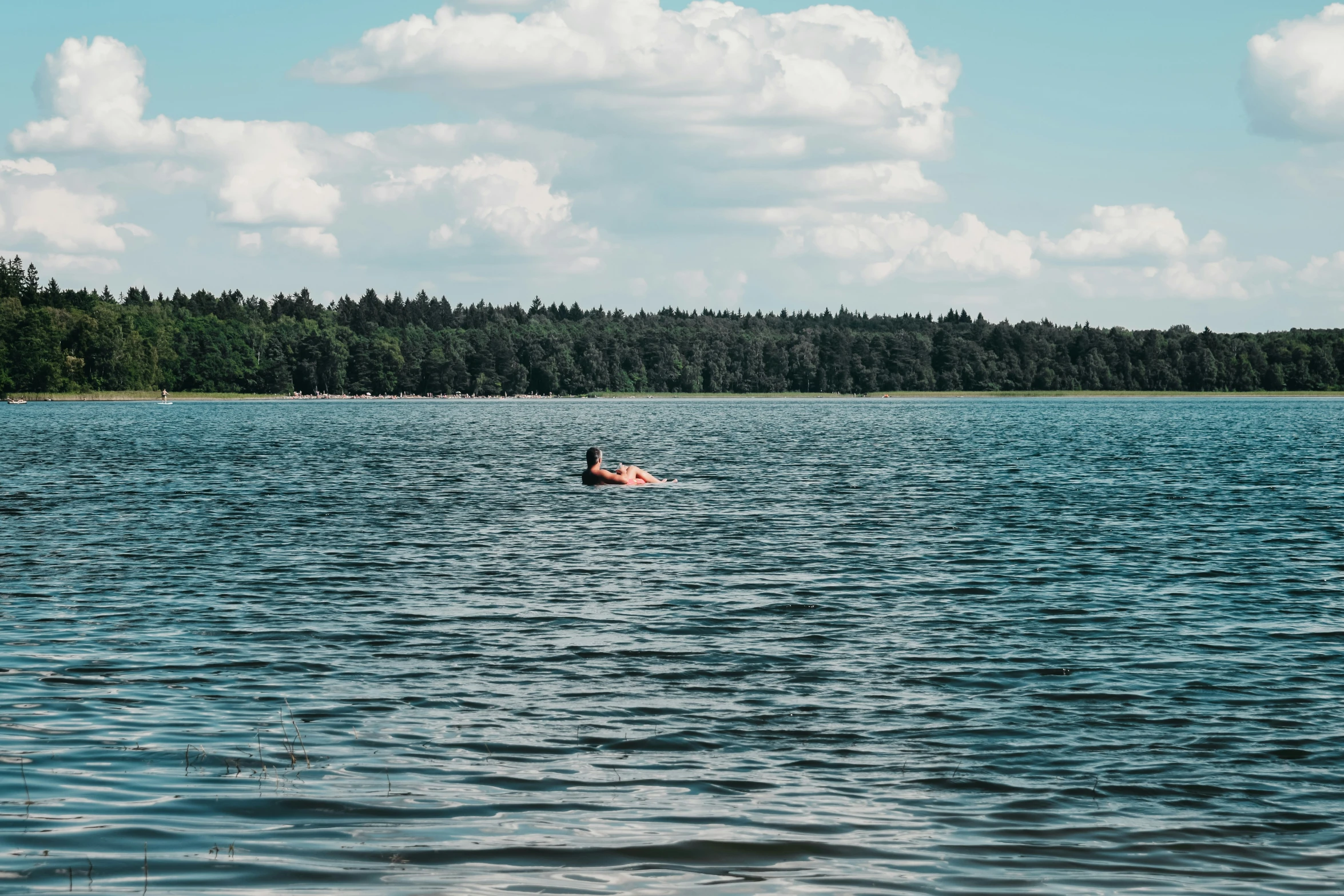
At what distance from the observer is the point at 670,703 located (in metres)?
17.5

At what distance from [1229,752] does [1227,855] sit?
12.6 ft

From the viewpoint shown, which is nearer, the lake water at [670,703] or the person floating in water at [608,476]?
the lake water at [670,703]

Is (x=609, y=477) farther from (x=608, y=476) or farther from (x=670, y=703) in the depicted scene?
(x=670, y=703)

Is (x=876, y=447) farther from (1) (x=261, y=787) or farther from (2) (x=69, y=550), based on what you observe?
(1) (x=261, y=787)

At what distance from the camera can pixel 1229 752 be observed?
1519 centimetres

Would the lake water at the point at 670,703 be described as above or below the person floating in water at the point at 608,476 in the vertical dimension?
below

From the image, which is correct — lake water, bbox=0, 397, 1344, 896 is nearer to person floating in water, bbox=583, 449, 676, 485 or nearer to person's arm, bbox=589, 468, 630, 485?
person floating in water, bbox=583, 449, 676, 485

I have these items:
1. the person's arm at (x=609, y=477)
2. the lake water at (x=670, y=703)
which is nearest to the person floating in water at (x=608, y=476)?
the person's arm at (x=609, y=477)

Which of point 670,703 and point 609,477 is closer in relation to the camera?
point 670,703

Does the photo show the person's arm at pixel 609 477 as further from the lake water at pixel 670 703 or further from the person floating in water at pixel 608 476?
the lake water at pixel 670 703

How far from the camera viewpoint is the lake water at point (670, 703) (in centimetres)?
1136

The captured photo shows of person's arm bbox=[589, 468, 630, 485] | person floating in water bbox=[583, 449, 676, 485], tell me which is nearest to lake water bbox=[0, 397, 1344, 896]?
person floating in water bbox=[583, 449, 676, 485]

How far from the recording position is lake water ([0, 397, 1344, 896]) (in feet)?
37.3

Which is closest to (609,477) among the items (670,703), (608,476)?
(608,476)
